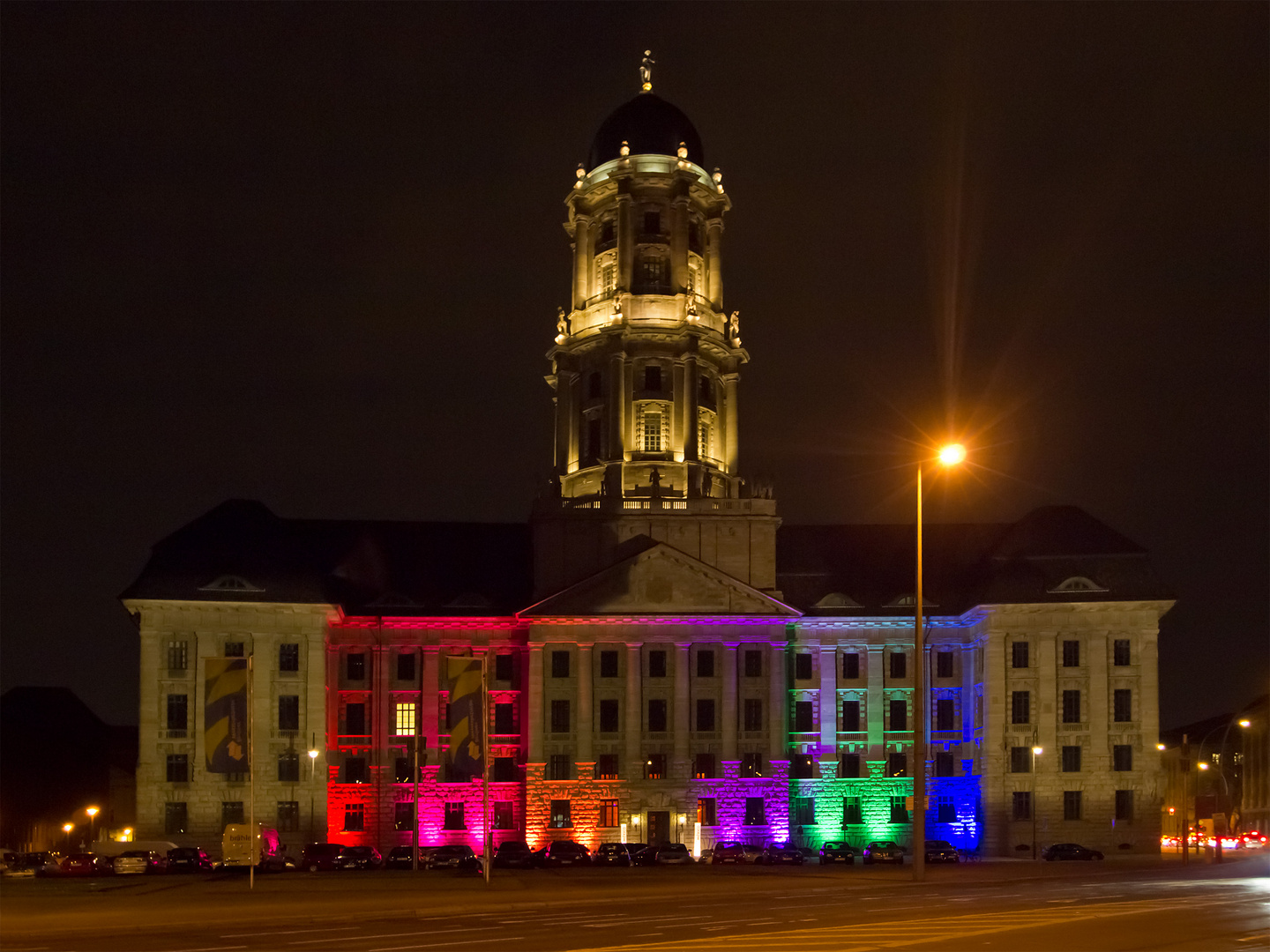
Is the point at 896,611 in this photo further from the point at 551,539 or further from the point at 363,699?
the point at 363,699

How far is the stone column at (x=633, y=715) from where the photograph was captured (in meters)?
89.2

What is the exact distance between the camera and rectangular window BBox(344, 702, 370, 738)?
91.6 metres

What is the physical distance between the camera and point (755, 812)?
3514 inches

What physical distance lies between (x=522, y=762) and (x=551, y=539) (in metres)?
12.6

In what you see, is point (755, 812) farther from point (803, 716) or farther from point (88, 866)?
point (88, 866)

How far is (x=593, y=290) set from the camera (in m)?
101

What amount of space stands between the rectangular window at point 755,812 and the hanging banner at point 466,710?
34256mm

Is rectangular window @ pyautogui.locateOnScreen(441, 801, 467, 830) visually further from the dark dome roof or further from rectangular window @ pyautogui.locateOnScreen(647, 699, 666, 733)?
the dark dome roof

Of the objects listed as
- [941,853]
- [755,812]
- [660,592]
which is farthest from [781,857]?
[660,592]

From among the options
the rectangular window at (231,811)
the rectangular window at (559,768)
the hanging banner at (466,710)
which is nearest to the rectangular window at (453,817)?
the rectangular window at (559,768)

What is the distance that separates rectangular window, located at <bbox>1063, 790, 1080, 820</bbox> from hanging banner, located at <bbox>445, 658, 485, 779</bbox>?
44.0 metres

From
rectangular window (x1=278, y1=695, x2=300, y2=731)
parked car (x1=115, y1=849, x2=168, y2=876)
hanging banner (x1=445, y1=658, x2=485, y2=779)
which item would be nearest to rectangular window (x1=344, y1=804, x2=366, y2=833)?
rectangular window (x1=278, y1=695, x2=300, y2=731)

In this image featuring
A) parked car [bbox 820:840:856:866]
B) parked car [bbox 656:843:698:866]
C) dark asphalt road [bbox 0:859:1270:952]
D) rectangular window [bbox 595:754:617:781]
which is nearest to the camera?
dark asphalt road [bbox 0:859:1270:952]

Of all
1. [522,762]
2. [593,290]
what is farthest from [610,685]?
[593,290]
